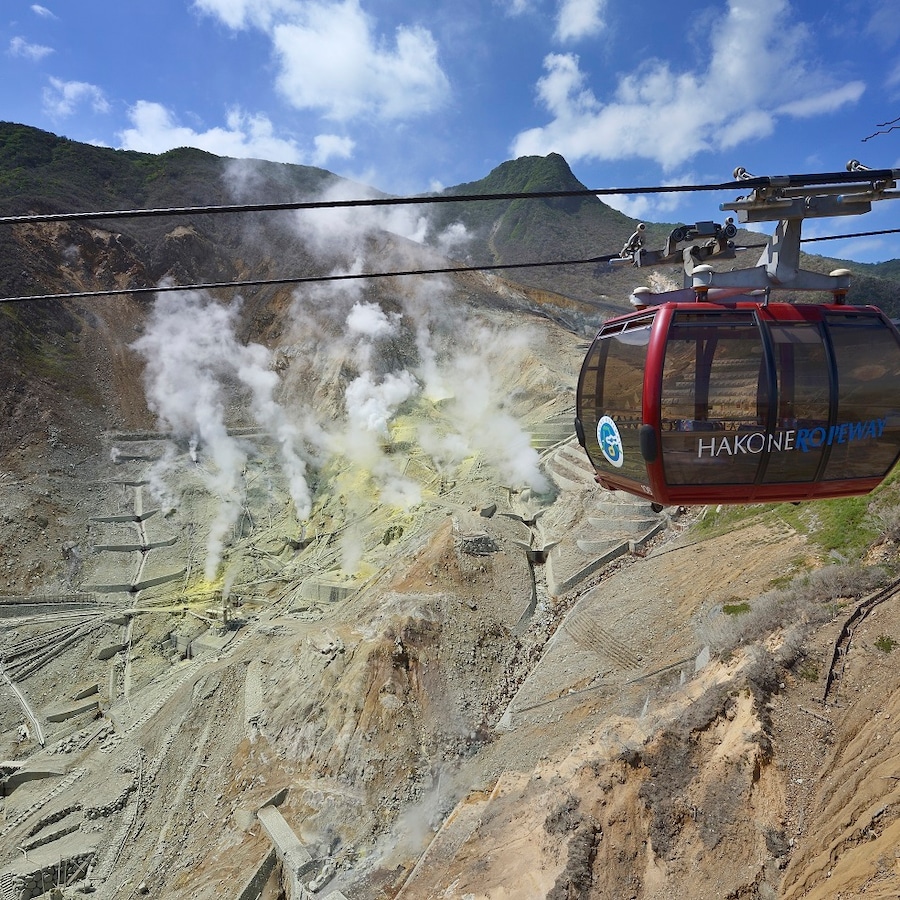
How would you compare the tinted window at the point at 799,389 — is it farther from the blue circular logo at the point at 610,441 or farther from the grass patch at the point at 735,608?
the grass patch at the point at 735,608

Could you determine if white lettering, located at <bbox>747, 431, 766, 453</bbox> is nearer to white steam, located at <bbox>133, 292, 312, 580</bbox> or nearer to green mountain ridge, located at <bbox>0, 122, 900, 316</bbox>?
white steam, located at <bbox>133, 292, 312, 580</bbox>

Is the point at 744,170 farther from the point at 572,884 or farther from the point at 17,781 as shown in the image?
the point at 17,781

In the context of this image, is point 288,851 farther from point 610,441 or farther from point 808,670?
point 610,441

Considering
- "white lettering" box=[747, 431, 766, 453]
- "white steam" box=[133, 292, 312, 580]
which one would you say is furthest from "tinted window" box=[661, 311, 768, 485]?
"white steam" box=[133, 292, 312, 580]

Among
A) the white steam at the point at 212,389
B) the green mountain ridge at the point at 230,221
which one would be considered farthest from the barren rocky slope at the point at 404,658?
the green mountain ridge at the point at 230,221

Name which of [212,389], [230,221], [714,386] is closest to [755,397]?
[714,386]

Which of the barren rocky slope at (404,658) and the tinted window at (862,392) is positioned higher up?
the tinted window at (862,392)
